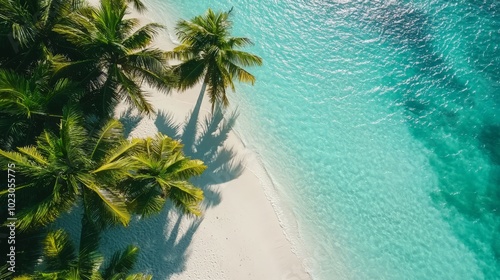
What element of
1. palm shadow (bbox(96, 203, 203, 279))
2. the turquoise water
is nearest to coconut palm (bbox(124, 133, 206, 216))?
palm shadow (bbox(96, 203, 203, 279))

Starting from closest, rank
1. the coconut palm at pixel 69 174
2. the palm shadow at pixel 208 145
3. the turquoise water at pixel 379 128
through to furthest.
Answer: the coconut palm at pixel 69 174 → the palm shadow at pixel 208 145 → the turquoise water at pixel 379 128

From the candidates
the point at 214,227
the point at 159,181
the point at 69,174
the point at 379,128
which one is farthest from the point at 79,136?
the point at 379,128

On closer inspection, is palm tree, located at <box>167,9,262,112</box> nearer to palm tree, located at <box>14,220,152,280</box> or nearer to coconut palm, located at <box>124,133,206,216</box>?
coconut palm, located at <box>124,133,206,216</box>

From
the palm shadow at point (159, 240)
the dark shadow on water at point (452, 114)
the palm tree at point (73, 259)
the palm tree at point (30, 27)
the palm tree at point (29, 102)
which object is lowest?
the palm tree at point (73, 259)

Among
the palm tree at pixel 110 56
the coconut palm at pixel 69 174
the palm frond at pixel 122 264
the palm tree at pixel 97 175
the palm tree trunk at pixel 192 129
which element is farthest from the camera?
the palm tree trunk at pixel 192 129

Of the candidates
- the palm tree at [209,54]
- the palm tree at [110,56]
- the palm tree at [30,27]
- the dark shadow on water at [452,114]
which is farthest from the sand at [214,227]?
the dark shadow on water at [452,114]

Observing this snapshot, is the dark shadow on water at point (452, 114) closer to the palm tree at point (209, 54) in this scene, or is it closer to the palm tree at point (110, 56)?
the palm tree at point (209, 54)
